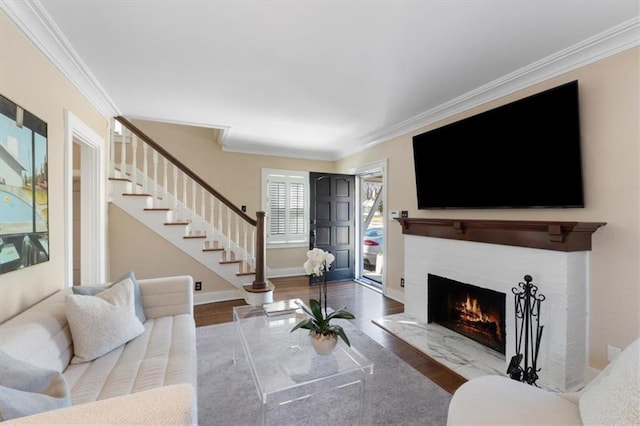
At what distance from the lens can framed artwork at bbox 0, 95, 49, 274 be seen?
1.55 m

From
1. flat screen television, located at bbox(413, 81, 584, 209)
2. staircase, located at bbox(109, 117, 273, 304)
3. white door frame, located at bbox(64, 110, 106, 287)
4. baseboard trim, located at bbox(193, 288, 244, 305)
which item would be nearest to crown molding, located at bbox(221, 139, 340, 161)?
staircase, located at bbox(109, 117, 273, 304)

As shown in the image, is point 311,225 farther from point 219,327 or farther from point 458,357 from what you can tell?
point 458,357

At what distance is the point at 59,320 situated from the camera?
1.66 meters

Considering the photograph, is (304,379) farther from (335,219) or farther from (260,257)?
(335,219)

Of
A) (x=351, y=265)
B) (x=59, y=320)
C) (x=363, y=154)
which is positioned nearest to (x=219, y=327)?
(x=59, y=320)

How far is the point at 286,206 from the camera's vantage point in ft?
18.6

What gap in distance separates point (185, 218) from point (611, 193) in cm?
456

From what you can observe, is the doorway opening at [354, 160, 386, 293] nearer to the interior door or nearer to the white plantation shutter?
the interior door

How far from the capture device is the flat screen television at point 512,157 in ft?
7.19

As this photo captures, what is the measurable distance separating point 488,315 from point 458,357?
534 mm

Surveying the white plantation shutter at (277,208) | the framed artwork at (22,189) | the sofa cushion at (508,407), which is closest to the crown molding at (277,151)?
the white plantation shutter at (277,208)

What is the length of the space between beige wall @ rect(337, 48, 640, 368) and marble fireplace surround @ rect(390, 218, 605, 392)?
9 cm

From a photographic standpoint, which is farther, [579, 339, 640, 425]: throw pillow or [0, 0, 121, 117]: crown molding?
[0, 0, 121, 117]: crown molding

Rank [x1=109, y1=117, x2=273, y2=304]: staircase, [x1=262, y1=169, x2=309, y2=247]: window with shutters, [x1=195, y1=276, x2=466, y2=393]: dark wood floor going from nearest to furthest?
1. [x1=195, y1=276, x2=466, y2=393]: dark wood floor
2. [x1=109, y1=117, x2=273, y2=304]: staircase
3. [x1=262, y1=169, x2=309, y2=247]: window with shutters
